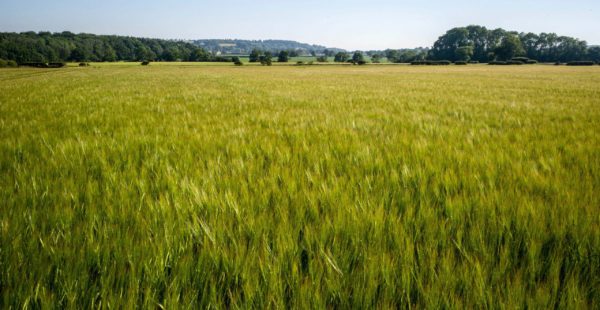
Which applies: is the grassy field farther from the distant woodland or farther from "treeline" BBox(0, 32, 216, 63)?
"treeline" BBox(0, 32, 216, 63)

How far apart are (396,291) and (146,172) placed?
1.87m

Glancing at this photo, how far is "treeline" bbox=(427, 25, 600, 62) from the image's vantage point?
342 ft

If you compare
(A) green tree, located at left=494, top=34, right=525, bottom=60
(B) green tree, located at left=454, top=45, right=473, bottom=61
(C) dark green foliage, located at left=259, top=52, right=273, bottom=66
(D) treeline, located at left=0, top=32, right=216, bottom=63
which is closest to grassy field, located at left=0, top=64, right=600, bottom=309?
(C) dark green foliage, located at left=259, top=52, right=273, bottom=66

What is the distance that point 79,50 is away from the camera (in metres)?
107

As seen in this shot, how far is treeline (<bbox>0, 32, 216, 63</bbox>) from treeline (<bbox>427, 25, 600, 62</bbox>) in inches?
3909

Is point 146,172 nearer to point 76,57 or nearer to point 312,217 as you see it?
point 312,217

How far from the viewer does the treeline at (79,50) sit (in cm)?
8806

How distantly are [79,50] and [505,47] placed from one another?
152561mm

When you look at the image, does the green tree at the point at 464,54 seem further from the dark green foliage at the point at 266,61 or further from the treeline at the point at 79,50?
the treeline at the point at 79,50

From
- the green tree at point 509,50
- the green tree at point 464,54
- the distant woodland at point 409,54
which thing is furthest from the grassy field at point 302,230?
the green tree at point 464,54

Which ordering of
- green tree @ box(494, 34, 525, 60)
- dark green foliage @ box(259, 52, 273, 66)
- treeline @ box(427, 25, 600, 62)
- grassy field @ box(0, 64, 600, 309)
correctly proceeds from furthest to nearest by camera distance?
treeline @ box(427, 25, 600, 62) → green tree @ box(494, 34, 525, 60) → dark green foliage @ box(259, 52, 273, 66) → grassy field @ box(0, 64, 600, 309)

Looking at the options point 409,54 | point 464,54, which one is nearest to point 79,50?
point 409,54

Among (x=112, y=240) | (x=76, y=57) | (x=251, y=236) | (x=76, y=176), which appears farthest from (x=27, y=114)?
(x=76, y=57)

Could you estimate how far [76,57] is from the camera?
4235 inches
